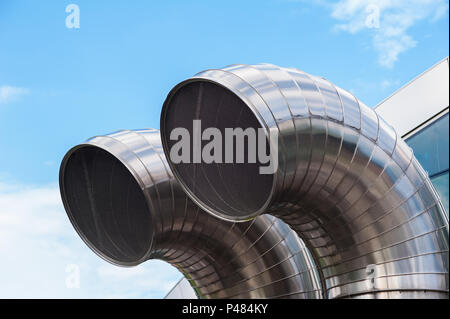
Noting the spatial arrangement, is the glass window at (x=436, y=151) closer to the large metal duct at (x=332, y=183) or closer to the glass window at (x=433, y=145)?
the glass window at (x=433, y=145)

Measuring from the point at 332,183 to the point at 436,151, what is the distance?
14.7ft

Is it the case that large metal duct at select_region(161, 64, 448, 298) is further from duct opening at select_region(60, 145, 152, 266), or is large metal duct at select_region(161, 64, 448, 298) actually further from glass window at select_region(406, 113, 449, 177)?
glass window at select_region(406, 113, 449, 177)

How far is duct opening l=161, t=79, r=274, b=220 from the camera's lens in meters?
6.16

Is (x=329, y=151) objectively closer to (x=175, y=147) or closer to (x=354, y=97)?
(x=354, y=97)

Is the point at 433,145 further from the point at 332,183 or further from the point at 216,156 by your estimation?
the point at 216,156

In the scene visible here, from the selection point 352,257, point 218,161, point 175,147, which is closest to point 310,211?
point 352,257

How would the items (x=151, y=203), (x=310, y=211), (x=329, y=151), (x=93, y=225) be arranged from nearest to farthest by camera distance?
(x=329, y=151) < (x=310, y=211) < (x=151, y=203) < (x=93, y=225)

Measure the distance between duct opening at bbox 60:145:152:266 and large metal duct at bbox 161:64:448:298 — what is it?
5.75ft

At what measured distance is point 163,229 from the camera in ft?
24.7

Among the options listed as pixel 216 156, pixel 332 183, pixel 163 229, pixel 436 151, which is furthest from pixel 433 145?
pixel 163 229

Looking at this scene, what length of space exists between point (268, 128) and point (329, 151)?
935 millimetres

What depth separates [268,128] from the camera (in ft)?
17.6
